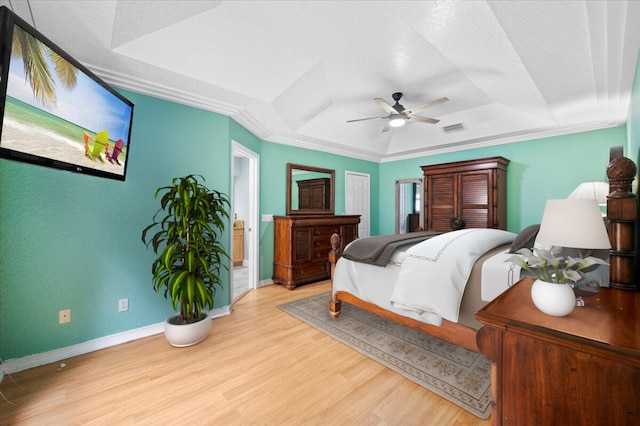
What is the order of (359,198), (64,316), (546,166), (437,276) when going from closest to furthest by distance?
(437,276) → (64,316) → (546,166) → (359,198)

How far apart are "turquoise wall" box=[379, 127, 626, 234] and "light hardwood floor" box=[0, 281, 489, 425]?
12.3 ft

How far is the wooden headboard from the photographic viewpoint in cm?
114

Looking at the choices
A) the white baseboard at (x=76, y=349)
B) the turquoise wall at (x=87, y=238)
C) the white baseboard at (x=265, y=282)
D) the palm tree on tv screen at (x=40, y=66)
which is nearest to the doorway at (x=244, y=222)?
the white baseboard at (x=265, y=282)

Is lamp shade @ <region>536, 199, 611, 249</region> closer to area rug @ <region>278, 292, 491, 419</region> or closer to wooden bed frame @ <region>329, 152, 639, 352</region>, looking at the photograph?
wooden bed frame @ <region>329, 152, 639, 352</region>

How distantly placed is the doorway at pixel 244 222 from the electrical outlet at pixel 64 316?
1.42 metres

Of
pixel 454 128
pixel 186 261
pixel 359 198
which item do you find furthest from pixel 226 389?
pixel 454 128

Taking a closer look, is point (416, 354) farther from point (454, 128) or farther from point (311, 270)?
point (454, 128)

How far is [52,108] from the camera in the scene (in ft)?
4.94

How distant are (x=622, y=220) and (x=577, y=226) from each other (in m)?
0.29

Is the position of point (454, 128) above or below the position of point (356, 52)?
below

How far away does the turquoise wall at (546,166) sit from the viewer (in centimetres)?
359

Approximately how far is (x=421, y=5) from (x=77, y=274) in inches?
137

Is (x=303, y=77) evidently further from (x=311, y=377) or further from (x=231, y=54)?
(x=311, y=377)

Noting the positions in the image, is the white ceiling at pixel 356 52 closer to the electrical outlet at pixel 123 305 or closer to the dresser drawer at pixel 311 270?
the electrical outlet at pixel 123 305
